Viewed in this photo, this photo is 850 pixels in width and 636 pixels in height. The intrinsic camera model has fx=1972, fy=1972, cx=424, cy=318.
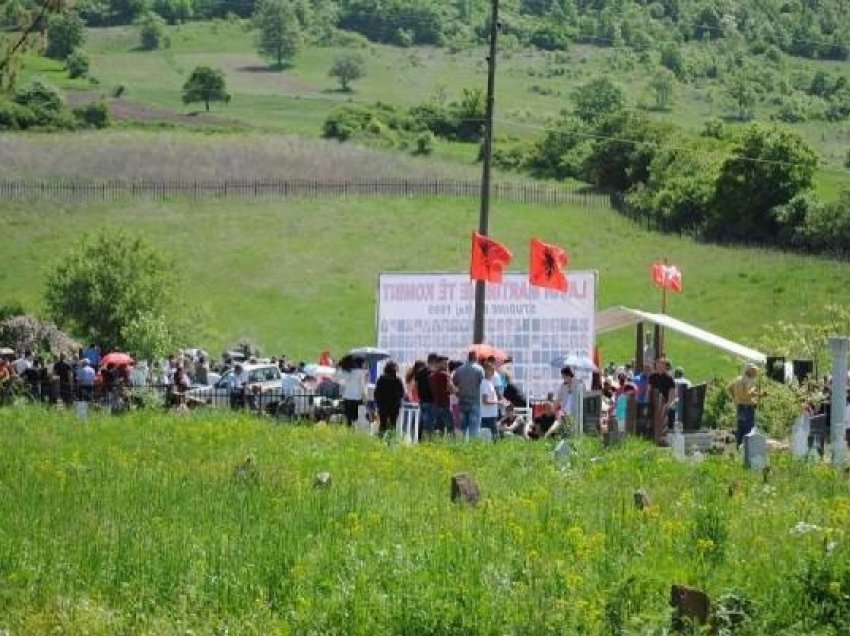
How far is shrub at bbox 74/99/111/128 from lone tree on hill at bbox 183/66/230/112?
2196cm

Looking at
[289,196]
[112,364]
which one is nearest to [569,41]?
[289,196]

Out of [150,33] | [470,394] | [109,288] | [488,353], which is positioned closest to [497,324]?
[488,353]

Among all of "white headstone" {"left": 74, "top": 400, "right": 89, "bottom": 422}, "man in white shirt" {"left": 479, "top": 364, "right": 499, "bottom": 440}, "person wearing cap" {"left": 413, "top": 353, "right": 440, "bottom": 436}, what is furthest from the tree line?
"person wearing cap" {"left": 413, "top": 353, "right": 440, "bottom": 436}

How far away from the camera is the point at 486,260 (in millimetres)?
37406

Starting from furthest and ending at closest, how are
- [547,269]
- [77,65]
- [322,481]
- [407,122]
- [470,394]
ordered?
[77,65] < [407,122] < [547,269] < [470,394] < [322,481]

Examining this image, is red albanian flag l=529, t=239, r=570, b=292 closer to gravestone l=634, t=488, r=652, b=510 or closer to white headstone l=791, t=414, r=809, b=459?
white headstone l=791, t=414, r=809, b=459

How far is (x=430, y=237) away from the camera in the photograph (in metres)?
78.1

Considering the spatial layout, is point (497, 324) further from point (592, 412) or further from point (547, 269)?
point (592, 412)

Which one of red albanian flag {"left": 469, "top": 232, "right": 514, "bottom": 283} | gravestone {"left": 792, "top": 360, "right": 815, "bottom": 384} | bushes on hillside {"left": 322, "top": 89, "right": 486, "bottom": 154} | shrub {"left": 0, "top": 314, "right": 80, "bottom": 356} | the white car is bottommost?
bushes on hillside {"left": 322, "top": 89, "right": 486, "bottom": 154}

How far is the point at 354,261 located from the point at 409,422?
154 ft

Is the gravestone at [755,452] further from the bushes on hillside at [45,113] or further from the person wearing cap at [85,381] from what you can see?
the bushes on hillside at [45,113]

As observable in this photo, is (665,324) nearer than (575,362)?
No

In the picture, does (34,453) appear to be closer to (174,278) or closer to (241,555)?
(241,555)

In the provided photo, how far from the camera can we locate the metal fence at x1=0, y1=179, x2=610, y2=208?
8457 cm
